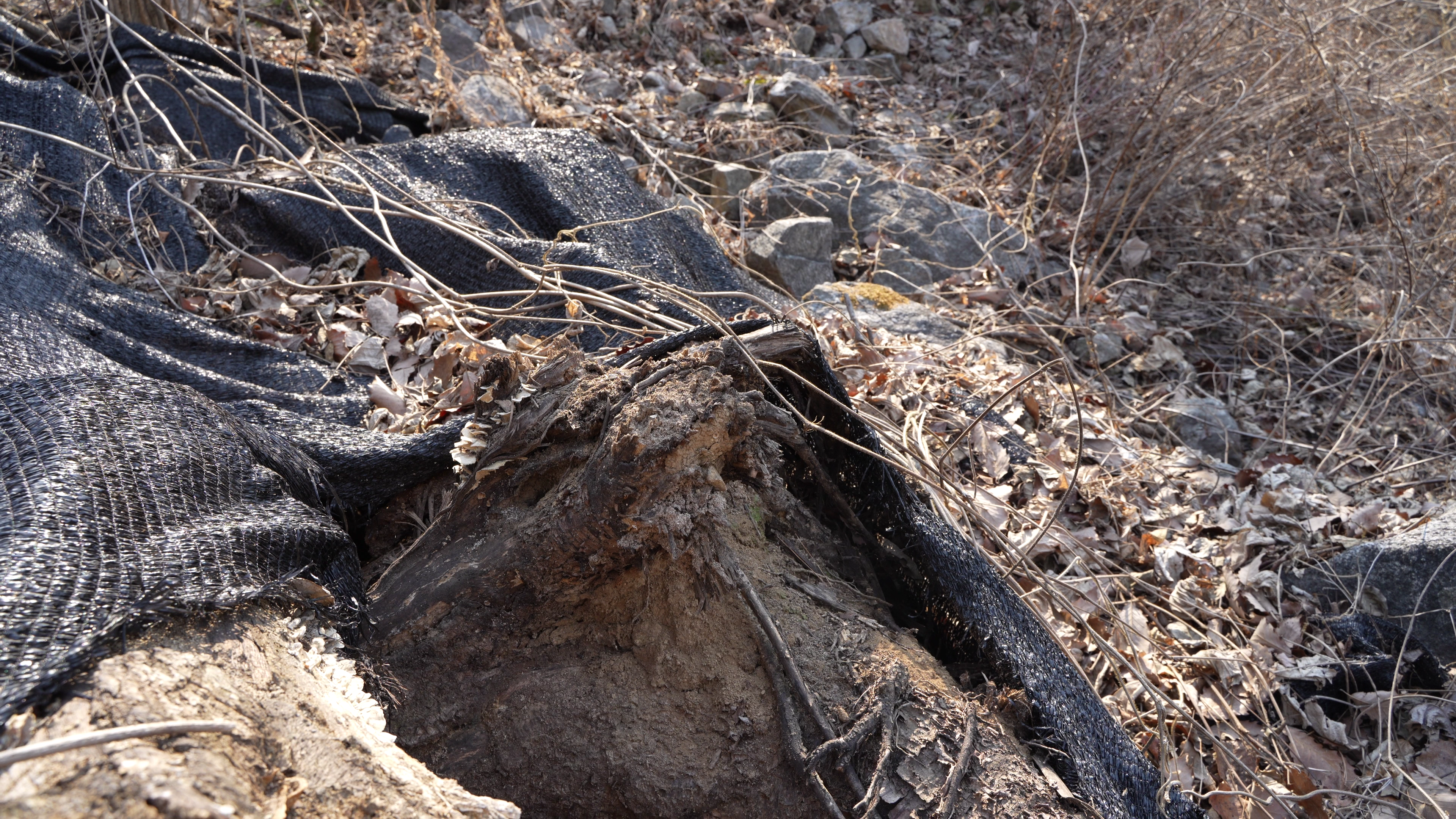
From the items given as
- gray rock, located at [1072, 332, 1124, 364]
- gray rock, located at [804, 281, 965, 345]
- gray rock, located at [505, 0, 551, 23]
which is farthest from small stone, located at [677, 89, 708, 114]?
gray rock, located at [1072, 332, 1124, 364]

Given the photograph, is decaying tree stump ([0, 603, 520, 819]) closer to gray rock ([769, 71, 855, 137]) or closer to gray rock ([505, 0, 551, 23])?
gray rock ([769, 71, 855, 137])

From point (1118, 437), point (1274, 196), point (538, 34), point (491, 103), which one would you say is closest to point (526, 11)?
point (538, 34)

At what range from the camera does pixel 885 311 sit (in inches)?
154

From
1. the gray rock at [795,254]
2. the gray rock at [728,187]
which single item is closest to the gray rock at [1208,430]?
the gray rock at [795,254]

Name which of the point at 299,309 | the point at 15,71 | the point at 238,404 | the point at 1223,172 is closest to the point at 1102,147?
the point at 1223,172

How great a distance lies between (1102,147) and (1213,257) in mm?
1033

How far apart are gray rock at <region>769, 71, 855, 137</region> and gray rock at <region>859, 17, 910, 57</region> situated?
1434 mm

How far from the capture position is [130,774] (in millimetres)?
935

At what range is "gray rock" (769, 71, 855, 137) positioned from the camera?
18.7 ft

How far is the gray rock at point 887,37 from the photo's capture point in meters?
6.87

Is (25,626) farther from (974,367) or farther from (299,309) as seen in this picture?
(974,367)

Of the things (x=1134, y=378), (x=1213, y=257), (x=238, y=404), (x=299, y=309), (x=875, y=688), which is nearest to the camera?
(x=875, y=688)

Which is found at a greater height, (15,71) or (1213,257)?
(15,71)

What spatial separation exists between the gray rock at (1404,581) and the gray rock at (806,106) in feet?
13.0
